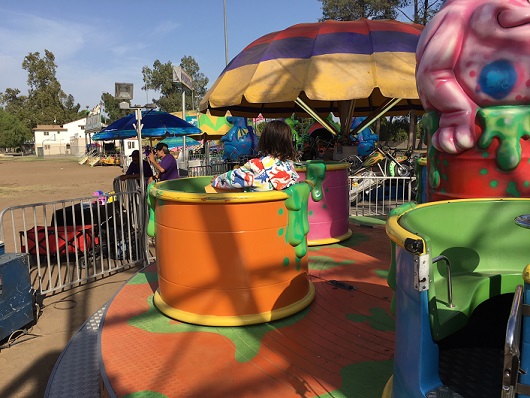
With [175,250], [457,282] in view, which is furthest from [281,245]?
[457,282]

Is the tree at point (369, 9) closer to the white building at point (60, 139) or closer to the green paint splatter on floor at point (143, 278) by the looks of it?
the green paint splatter on floor at point (143, 278)

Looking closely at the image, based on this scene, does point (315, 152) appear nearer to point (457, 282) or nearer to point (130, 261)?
point (130, 261)

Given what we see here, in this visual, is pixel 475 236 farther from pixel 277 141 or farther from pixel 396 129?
pixel 396 129

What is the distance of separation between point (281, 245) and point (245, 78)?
3.44 m

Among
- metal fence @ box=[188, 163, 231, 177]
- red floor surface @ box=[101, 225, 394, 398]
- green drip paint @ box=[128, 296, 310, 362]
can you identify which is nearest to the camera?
red floor surface @ box=[101, 225, 394, 398]

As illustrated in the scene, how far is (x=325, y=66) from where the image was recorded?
5.40 m

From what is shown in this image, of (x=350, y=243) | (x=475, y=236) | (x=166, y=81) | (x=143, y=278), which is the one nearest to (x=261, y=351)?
(x=475, y=236)

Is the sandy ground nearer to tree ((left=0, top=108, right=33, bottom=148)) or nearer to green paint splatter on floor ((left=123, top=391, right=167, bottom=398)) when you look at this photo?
green paint splatter on floor ((left=123, top=391, right=167, bottom=398))

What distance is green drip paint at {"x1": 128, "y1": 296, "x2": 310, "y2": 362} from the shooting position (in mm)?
2611

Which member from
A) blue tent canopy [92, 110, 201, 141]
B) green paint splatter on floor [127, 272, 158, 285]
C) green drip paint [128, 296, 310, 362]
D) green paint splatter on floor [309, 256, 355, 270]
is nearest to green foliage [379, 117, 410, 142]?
blue tent canopy [92, 110, 201, 141]

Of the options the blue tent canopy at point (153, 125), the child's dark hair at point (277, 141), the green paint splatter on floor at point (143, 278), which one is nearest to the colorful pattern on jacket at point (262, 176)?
the child's dark hair at point (277, 141)

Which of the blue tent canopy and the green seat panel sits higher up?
the blue tent canopy

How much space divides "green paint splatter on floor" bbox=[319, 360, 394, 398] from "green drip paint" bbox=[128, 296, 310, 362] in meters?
0.57

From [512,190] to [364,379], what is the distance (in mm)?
1667
